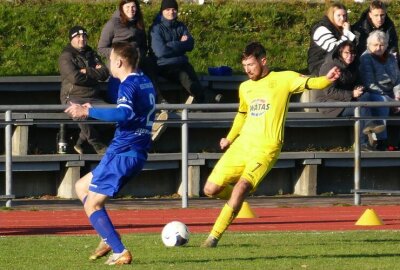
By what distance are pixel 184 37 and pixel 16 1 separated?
5.70 m

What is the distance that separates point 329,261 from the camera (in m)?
10.6

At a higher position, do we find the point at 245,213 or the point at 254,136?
the point at 254,136

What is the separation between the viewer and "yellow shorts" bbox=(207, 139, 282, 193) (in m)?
11.7

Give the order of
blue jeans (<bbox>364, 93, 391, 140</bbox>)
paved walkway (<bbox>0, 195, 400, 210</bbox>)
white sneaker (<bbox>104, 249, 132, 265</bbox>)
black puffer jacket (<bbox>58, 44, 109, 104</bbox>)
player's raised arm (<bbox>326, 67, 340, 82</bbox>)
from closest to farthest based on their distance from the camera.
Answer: white sneaker (<bbox>104, 249, 132, 265</bbox>), player's raised arm (<bbox>326, 67, 340, 82</bbox>), paved walkway (<bbox>0, 195, 400, 210</bbox>), black puffer jacket (<bbox>58, 44, 109, 104</bbox>), blue jeans (<bbox>364, 93, 391, 140</bbox>)

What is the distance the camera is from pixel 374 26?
60.1 ft

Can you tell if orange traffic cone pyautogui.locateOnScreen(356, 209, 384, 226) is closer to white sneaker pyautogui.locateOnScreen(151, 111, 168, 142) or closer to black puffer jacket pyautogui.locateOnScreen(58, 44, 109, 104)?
white sneaker pyautogui.locateOnScreen(151, 111, 168, 142)

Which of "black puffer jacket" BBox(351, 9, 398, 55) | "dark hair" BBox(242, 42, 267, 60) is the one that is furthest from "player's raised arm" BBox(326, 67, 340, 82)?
"black puffer jacket" BBox(351, 9, 398, 55)

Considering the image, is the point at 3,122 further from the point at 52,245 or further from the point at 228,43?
the point at 228,43

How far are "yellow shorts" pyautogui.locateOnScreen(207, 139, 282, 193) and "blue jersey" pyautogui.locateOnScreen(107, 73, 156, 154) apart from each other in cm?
148

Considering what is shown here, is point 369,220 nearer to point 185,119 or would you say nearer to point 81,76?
point 185,119

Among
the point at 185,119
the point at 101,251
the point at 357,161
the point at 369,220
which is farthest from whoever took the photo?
the point at 357,161

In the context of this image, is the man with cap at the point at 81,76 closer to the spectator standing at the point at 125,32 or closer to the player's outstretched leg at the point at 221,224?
the spectator standing at the point at 125,32

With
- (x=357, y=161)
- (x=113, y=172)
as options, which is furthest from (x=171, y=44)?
(x=113, y=172)

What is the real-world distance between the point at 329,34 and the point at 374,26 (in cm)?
88
